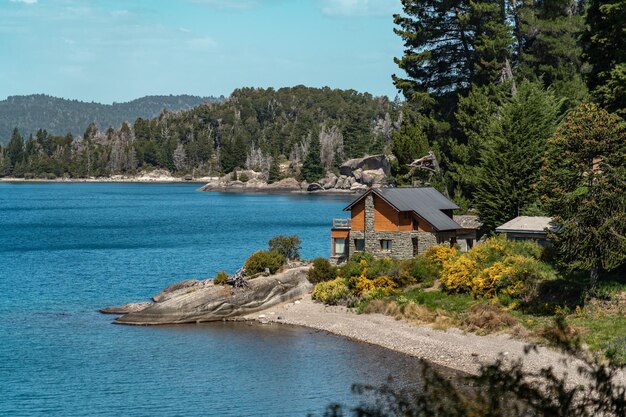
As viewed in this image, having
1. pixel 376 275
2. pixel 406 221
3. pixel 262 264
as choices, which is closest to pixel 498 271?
pixel 376 275

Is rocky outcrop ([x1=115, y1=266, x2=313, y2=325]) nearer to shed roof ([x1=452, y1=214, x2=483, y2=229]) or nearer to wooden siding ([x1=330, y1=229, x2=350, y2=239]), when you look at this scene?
wooden siding ([x1=330, y1=229, x2=350, y2=239])

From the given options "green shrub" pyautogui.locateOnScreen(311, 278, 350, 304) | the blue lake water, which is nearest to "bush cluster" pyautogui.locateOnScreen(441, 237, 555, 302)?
"green shrub" pyautogui.locateOnScreen(311, 278, 350, 304)

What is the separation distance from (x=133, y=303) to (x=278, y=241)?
1305 centimetres

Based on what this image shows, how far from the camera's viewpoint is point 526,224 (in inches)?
2299

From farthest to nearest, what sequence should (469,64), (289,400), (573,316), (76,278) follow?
(469,64)
(76,278)
(573,316)
(289,400)

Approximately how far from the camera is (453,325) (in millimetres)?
48125

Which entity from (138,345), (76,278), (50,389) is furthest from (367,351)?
(76,278)

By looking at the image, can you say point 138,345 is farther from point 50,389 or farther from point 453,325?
point 453,325

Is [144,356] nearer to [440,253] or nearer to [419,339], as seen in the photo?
[419,339]

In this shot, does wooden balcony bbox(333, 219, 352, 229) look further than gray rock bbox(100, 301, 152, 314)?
Yes

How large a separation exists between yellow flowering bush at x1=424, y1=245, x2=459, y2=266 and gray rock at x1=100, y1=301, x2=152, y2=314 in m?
19.2

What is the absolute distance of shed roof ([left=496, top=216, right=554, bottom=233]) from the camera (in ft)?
188

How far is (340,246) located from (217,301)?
11.6m

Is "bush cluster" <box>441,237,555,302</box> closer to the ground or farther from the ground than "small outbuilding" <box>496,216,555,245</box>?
closer to the ground
